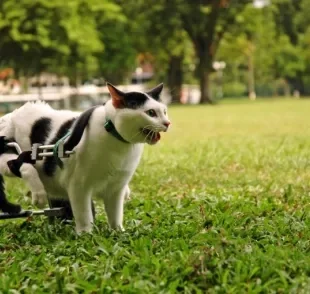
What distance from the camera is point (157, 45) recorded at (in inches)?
1294

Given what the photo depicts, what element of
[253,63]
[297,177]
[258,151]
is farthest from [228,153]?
[253,63]

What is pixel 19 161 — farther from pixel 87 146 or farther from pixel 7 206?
pixel 87 146

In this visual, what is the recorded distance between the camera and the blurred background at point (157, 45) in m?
23.1

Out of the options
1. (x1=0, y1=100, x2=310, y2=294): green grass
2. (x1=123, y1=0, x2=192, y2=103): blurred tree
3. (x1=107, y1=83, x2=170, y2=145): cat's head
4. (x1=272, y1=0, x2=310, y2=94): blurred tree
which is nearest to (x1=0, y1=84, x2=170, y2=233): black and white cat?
(x1=107, y1=83, x2=170, y2=145): cat's head

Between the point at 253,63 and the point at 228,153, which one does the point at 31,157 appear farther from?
the point at 253,63

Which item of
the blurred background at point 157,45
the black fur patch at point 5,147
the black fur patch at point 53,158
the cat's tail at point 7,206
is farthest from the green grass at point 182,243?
the blurred background at point 157,45

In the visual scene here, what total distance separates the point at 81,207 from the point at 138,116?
689mm

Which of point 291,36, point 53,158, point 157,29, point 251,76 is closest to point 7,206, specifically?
point 53,158

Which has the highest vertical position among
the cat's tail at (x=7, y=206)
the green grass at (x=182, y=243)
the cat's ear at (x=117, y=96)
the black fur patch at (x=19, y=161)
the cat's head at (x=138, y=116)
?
the cat's ear at (x=117, y=96)

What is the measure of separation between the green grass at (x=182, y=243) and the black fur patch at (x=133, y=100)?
0.70m

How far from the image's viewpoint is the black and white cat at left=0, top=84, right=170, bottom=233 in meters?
3.33

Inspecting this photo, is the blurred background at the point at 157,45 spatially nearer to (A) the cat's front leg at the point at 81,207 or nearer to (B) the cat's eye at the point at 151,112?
(B) the cat's eye at the point at 151,112

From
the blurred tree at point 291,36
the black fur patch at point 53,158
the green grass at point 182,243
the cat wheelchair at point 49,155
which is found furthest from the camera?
the blurred tree at point 291,36

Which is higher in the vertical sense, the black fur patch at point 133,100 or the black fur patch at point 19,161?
the black fur patch at point 133,100
